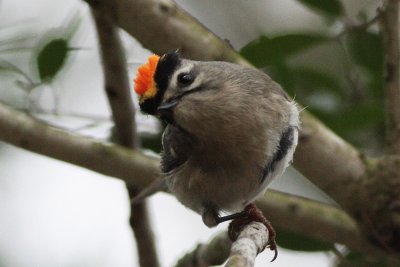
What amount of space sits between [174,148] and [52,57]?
79 centimetres

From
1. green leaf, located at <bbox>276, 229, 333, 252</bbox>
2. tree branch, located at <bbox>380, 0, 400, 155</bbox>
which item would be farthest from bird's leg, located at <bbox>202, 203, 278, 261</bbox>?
tree branch, located at <bbox>380, 0, 400, 155</bbox>

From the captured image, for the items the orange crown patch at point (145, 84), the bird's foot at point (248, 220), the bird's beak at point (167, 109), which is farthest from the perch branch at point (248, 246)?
the orange crown patch at point (145, 84)

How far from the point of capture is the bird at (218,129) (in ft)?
10.2

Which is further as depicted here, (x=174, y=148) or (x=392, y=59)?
(x=392, y=59)

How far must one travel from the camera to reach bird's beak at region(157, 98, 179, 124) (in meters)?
3.04

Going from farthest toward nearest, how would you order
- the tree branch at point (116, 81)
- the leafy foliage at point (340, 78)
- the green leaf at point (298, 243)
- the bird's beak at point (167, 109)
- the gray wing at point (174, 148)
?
the green leaf at point (298, 243) < the leafy foliage at point (340, 78) < the tree branch at point (116, 81) < the gray wing at point (174, 148) < the bird's beak at point (167, 109)

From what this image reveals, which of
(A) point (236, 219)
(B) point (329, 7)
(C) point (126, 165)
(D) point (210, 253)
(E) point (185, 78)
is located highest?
(B) point (329, 7)

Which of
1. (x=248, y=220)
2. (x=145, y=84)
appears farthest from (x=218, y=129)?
(x=248, y=220)

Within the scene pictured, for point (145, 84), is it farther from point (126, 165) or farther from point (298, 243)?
point (298, 243)

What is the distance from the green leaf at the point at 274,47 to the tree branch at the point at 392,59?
0.39 m

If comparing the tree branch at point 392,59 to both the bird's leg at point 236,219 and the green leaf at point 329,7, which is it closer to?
→ the green leaf at point 329,7

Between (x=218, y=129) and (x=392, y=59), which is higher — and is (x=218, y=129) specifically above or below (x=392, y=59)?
below

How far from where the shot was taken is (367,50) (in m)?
4.06

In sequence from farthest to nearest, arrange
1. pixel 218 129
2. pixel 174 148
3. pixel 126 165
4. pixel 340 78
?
pixel 340 78
pixel 126 165
pixel 174 148
pixel 218 129
